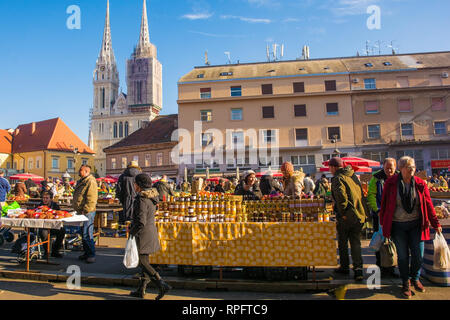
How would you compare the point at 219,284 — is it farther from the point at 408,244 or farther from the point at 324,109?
the point at 324,109

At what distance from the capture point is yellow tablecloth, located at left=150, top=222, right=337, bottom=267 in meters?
5.42

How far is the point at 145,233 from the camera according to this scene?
4.99 metres

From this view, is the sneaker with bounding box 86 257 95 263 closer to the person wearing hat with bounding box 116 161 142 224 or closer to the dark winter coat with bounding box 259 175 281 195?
the person wearing hat with bounding box 116 161 142 224

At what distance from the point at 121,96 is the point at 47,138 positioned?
197 feet

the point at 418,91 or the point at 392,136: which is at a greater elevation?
the point at 418,91

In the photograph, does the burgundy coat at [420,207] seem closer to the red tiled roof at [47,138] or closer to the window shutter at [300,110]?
the window shutter at [300,110]

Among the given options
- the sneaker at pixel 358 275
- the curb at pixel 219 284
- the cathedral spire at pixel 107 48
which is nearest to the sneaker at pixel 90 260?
the curb at pixel 219 284

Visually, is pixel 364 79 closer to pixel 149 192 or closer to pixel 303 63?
pixel 303 63

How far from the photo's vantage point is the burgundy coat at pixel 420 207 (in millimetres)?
4863

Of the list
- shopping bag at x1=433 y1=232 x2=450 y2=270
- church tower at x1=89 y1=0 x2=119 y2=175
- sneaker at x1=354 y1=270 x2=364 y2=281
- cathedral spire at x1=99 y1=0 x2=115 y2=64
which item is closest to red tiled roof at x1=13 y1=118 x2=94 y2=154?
church tower at x1=89 y1=0 x2=119 y2=175

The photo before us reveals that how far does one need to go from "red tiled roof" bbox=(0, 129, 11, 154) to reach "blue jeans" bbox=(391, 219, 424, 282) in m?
71.6
